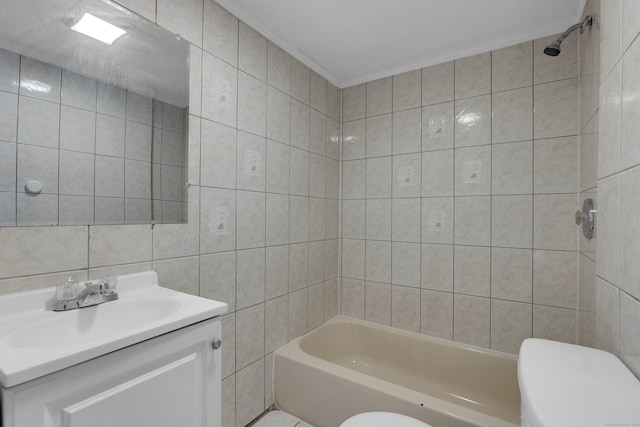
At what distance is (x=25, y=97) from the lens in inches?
38.2

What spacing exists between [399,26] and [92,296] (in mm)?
2029

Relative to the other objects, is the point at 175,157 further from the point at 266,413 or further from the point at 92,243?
the point at 266,413

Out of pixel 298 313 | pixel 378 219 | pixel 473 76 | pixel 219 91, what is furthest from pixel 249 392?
pixel 473 76

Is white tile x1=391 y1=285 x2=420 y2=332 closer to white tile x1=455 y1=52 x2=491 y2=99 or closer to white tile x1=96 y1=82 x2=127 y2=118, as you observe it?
white tile x1=455 y1=52 x2=491 y2=99

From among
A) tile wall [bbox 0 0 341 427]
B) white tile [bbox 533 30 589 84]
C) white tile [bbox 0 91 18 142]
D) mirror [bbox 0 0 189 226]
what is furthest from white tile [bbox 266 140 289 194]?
white tile [bbox 533 30 589 84]

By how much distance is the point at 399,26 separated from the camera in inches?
70.2

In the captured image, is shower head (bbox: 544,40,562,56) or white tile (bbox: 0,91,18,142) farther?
shower head (bbox: 544,40,562,56)

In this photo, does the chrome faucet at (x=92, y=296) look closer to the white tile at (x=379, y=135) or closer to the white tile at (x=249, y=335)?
the white tile at (x=249, y=335)

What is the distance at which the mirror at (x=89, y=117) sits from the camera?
956 mm

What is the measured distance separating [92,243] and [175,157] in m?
0.49

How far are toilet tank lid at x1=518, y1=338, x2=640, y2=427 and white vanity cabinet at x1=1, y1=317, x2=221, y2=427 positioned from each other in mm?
912

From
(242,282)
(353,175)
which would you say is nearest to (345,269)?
(353,175)

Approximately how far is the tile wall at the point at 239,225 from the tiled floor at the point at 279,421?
8cm

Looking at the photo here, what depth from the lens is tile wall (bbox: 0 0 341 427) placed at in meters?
1.14
